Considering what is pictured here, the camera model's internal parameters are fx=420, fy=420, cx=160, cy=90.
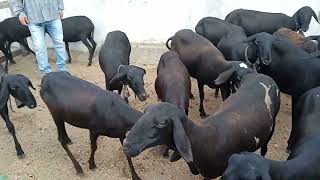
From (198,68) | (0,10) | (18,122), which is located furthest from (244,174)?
(0,10)

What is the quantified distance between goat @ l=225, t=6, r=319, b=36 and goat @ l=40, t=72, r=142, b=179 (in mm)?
3956

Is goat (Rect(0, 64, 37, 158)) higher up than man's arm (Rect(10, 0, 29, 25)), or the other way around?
man's arm (Rect(10, 0, 29, 25))

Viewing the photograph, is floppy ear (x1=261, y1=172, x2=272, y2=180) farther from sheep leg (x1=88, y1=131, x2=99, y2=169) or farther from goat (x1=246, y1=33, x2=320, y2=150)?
goat (x1=246, y1=33, x2=320, y2=150)

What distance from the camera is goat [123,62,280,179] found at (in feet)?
12.1

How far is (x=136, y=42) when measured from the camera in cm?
949

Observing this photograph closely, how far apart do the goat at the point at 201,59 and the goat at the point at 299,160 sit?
1549mm

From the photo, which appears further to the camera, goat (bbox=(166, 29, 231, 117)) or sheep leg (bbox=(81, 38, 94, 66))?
sheep leg (bbox=(81, 38, 94, 66))

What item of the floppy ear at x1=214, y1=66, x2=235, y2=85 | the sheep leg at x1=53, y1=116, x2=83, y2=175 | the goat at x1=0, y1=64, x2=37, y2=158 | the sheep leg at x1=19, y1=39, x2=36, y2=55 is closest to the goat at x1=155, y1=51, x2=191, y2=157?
the floppy ear at x1=214, y1=66, x2=235, y2=85

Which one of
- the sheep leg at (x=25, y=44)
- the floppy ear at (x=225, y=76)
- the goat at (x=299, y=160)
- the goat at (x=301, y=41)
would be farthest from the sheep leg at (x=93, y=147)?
the sheep leg at (x=25, y=44)

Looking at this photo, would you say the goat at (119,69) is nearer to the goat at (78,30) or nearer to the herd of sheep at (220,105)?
the herd of sheep at (220,105)

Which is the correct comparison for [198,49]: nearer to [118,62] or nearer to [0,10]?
[118,62]

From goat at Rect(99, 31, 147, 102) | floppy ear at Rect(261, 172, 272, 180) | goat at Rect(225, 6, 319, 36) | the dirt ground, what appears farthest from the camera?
goat at Rect(225, 6, 319, 36)

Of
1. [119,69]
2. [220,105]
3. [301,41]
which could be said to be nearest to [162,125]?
[220,105]

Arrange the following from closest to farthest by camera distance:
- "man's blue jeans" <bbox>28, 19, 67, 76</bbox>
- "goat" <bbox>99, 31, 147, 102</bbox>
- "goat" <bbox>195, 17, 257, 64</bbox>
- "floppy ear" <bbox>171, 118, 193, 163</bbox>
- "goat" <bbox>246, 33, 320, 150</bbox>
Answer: "floppy ear" <bbox>171, 118, 193, 163</bbox> → "goat" <bbox>246, 33, 320, 150</bbox> → "goat" <bbox>99, 31, 147, 102</bbox> → "goat" <bbox>195, 17, 257, 64</bbox> → "man's blue jeans" <bbox>28, 19, 67, 76</bbox>
